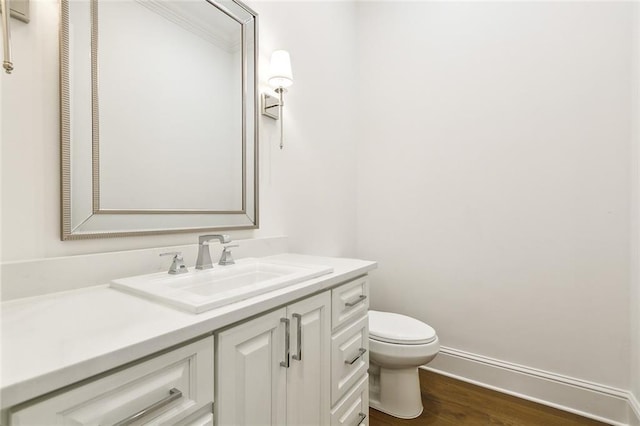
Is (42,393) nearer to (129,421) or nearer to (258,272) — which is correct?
(129,421)

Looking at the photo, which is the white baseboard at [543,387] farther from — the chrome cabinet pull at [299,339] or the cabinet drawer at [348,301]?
the chrome cabinet pull at [299,339]

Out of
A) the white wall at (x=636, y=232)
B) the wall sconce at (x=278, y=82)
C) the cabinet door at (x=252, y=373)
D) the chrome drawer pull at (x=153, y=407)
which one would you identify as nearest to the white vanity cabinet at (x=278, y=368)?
the cabinet door at (x=252, y=373)

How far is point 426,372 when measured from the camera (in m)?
2.03

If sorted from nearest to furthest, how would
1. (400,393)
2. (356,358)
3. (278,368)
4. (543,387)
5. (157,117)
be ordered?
(278,368), (157,117), (356,358), (400,393), (543,387)

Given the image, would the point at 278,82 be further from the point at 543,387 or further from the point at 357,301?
→ the point at 543,387

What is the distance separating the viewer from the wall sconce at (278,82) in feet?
4.71

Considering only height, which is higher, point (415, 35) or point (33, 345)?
point (415, 35)

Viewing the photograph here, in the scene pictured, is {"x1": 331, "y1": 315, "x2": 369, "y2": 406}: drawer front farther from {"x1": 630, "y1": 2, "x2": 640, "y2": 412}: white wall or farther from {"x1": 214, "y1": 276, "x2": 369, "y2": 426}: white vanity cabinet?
{"x1": 630, "y1": 2, "x2": 640, "y2": 412}: white wall

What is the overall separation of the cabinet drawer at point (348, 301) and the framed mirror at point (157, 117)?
568 mm

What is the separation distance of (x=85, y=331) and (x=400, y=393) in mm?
1549

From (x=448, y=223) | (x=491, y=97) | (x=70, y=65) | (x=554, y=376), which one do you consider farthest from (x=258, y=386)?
(x=491, y=97)

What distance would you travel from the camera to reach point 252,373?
0.77m

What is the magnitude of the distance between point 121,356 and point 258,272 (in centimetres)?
73

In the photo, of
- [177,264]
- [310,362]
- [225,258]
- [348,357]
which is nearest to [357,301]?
[348,357]
